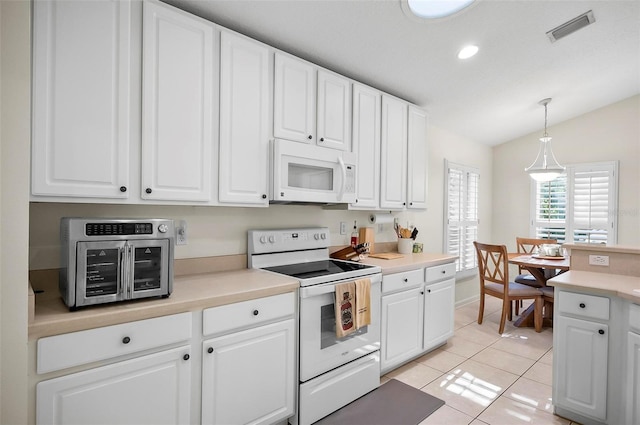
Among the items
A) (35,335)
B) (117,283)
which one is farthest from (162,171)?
(35,335)

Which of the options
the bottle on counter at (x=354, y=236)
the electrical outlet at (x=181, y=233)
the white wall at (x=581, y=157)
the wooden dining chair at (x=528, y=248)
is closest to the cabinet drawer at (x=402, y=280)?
the bottle on counter at (x=354, y=236)

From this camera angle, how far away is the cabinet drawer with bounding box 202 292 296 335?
171 cm

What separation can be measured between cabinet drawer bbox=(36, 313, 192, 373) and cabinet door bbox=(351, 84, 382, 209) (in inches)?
65.5

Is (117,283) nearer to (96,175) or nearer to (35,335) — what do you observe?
(35,335)

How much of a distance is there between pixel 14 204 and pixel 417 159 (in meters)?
3.11

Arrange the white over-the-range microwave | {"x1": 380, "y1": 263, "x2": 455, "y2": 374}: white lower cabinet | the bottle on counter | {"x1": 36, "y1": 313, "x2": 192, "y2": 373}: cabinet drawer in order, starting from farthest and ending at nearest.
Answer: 1. the bottle on counter
2. {"x1": 380, "y1": 263, "x2": 455, "y2": 374}: white lower cabinet
3. the white over-the-range microwave
4. {"x1": 36, "y1": 313, "x2": 192, "y2": 373}: cabinet drawer

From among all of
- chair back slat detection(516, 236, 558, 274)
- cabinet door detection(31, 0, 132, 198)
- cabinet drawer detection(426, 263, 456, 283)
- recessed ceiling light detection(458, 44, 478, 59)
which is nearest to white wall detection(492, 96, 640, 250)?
chair back slat detection(516, 236, 558, 274)

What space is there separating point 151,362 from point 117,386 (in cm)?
15

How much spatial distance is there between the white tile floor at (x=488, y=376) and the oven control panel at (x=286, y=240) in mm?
1231

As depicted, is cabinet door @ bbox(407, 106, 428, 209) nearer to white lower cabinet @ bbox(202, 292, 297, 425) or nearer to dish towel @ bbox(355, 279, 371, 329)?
dish towel @ bbox(355, 279, 371, 329)

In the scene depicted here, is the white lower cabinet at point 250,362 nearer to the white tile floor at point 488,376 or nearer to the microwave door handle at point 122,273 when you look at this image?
the microwave door handle at point 122,273

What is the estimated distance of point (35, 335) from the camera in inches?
49.6

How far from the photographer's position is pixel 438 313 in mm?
3168

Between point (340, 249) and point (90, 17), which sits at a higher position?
point (90, 17)
